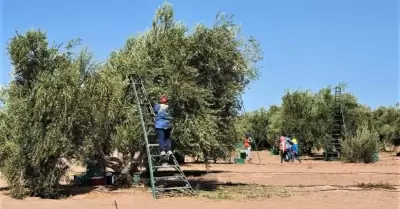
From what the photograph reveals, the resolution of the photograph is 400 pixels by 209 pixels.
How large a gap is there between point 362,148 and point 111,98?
1959 centimetres

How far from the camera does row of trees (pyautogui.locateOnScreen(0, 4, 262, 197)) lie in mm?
13391

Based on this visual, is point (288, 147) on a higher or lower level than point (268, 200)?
higher

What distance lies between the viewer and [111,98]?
14.6 metres

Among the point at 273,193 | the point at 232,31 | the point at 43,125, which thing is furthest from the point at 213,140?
the point at 43,125

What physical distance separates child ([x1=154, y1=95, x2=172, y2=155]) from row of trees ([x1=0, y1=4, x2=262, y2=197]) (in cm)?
108

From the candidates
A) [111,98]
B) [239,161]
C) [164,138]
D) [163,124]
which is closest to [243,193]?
[164,138]

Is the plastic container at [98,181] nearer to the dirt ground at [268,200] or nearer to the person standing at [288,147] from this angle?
the dirt ground at [268,200]

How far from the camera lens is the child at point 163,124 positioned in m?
13.6

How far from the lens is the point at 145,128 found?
48.0ft

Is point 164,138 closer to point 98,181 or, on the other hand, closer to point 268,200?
point 268,200

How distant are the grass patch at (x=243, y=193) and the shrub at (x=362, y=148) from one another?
1566 cm

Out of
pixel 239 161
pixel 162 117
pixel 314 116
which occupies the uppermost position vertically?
Answer: pixel 314 116

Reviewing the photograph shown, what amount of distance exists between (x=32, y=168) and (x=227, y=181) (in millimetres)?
7509

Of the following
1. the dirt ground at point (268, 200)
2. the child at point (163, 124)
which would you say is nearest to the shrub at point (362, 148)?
the dirt ground at point (268, 200)
